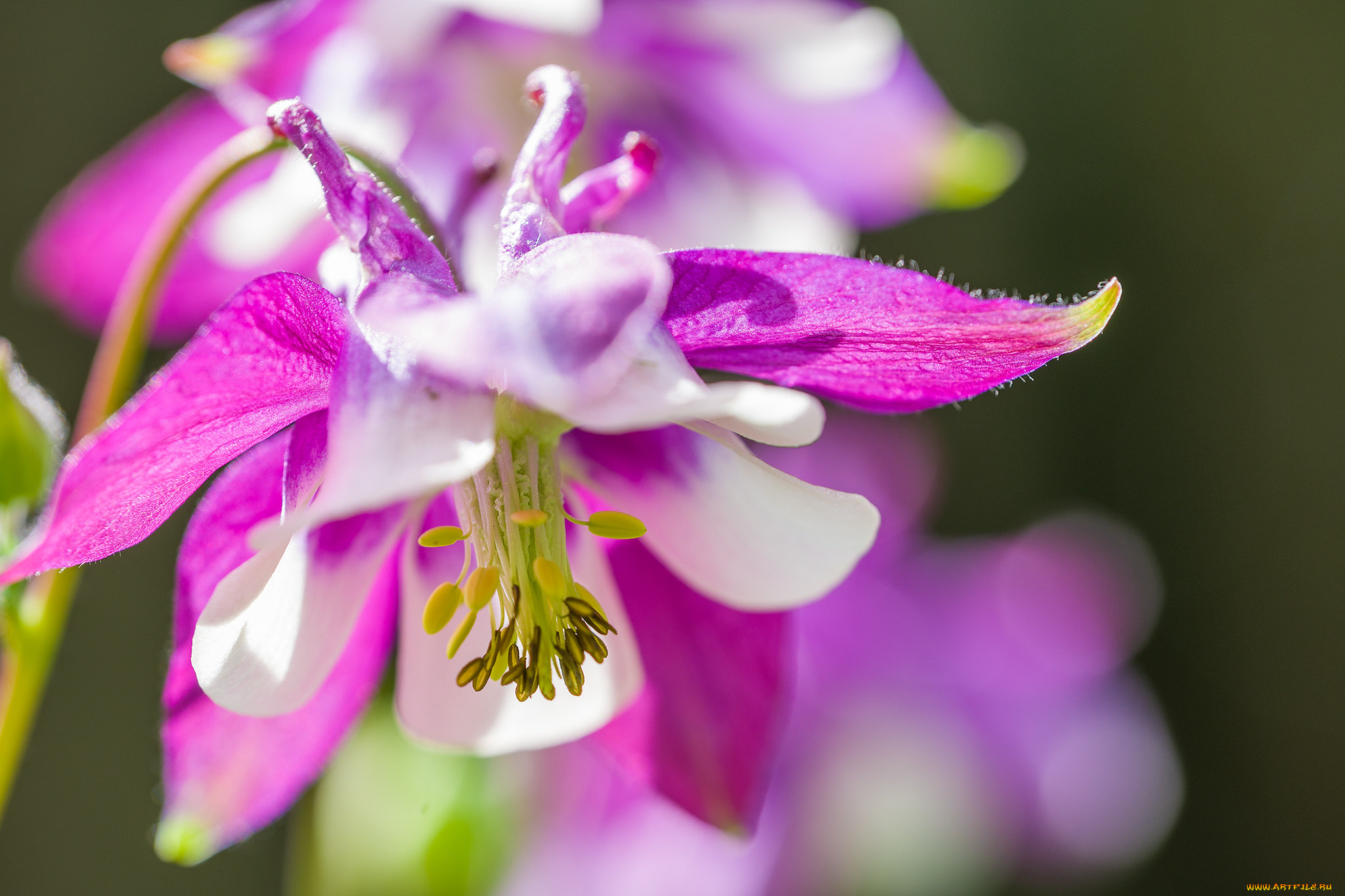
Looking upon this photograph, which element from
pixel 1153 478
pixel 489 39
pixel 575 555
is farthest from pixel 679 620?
pixel 1153 478

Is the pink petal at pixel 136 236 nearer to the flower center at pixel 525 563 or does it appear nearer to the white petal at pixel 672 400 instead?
the flower center at pixel 525 563

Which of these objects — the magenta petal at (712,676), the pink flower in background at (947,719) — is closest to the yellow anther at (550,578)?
the magenta petal at (712,676)

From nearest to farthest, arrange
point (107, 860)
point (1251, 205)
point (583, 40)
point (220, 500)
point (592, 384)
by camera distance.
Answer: point (592, 384)
point (220, 500)
point (583, 40)
point (107, 860)
point (1251, 205)

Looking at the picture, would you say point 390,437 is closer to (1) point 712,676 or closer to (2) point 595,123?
(1) point 712,676

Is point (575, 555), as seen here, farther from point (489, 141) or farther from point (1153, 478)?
point (1153, 478)

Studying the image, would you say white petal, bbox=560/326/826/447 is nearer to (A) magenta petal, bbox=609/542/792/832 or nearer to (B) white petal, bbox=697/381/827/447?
(B) white petal, bbox=697/381/827/447

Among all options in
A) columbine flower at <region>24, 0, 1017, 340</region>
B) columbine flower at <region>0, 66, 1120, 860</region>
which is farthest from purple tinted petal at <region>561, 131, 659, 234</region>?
columbine flower at <region>24, 0, 1017, 340</region>

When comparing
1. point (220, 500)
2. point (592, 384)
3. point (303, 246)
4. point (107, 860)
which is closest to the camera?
point (592, 384)
